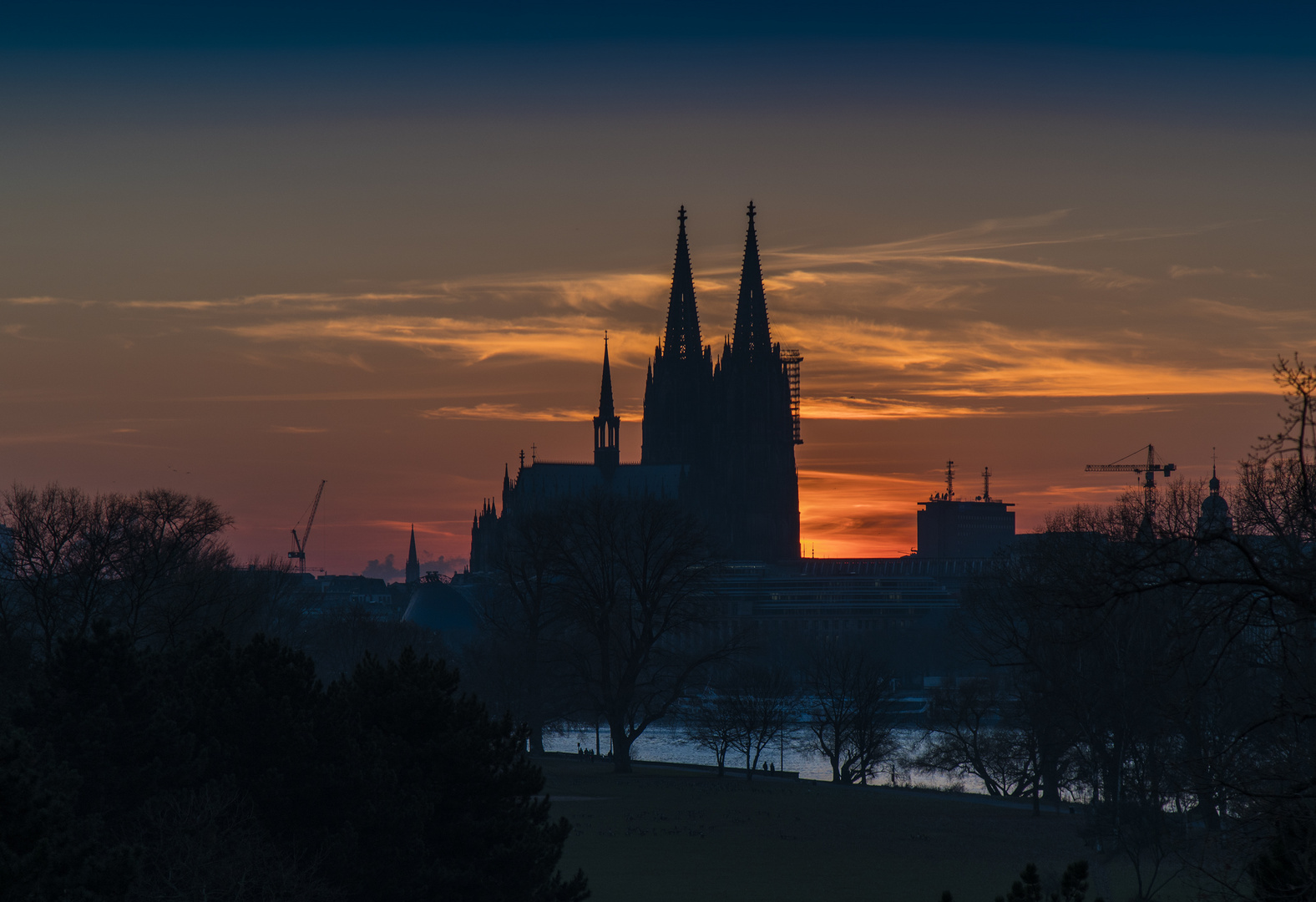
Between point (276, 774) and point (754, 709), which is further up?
point (276, 774)

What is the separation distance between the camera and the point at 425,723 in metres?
30.5

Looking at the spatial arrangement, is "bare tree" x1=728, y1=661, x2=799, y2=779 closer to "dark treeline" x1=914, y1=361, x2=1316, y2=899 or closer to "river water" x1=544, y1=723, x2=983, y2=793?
"river water" x1=544, y1=723, x2=983, y2=793

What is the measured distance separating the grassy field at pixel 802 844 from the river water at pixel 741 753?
19.3 m

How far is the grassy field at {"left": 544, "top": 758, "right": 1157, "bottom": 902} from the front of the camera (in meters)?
40.3

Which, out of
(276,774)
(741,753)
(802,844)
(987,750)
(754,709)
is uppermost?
(276,774)

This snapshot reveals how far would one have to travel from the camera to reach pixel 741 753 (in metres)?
112

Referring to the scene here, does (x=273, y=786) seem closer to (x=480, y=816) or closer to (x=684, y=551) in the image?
(x=480, y=816)

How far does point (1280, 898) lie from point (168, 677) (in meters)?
22.7

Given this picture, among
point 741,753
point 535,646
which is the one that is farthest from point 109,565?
point 741,753

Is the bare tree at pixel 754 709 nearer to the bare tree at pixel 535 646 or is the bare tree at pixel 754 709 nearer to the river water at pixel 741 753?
the river water at pixel 741 753

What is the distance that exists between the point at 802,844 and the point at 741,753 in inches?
2547

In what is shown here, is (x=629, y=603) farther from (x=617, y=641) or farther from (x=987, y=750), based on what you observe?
(x=987, y=750)

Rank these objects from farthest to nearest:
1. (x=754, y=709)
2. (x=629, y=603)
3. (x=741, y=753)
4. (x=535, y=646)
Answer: (x=741, y=753) → (x=754, y=709) → (x=535, y=646) → (x=629, y=603)

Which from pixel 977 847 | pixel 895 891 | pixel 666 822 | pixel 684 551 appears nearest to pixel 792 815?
pixel 666 822
